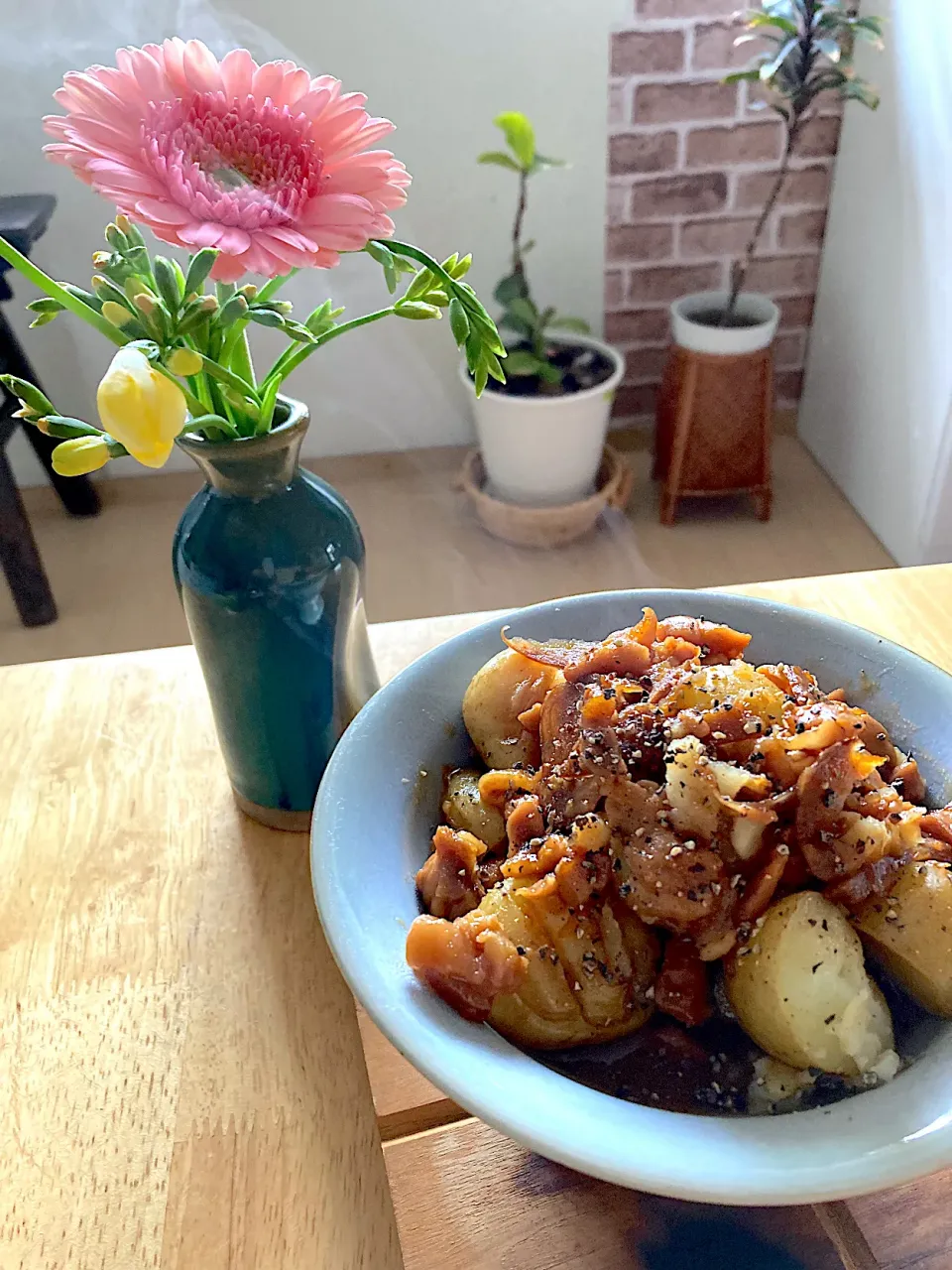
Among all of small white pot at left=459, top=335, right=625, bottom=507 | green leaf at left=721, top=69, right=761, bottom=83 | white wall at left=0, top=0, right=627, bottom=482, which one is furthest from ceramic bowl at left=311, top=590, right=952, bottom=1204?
white wall at left=0, top=0, right=627, bottom=482

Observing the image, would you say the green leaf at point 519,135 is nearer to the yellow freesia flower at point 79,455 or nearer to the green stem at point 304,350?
the green stem at point 304,350

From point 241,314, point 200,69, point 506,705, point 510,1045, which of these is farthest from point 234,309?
point 510,1045

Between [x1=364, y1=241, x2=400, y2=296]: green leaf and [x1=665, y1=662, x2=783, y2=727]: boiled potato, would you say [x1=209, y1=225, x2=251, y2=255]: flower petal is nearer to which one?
[x1=364, y1=241, x2=400, y2=296]: green leaf

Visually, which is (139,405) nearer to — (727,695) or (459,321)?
(459,321)

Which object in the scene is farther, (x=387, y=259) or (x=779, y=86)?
(x=779, y=86)

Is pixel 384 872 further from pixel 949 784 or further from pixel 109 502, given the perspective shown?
pixel 109 502

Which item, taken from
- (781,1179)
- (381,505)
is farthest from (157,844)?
(381,505)

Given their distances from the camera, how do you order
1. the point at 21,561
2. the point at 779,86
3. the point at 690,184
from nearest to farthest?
1. the point at 779,86
2. the point at 21,561
3. the point at 690,184

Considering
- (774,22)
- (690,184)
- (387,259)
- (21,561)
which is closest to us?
(387,259)
